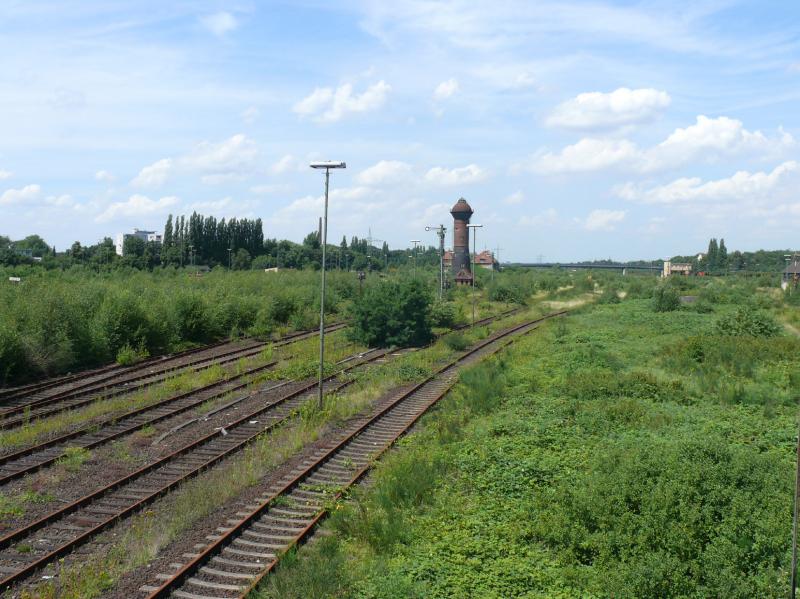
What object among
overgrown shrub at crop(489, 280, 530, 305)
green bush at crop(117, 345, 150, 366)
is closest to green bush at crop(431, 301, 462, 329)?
green bush at crop(117, 345, 150, 366)

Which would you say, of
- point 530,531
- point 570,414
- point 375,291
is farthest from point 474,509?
point 375,291

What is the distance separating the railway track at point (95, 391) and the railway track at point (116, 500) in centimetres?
350

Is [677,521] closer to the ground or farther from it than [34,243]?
closer to the ground

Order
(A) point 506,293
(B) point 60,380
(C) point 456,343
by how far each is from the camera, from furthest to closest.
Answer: (A) point 506,293
(C) point 456,343
(B) point 60,380

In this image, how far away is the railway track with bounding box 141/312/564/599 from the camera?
860 centimetres

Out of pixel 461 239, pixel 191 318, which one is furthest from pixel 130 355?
pixel 461 239

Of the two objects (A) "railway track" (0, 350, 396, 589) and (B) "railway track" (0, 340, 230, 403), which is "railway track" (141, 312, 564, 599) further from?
(B) "railway track" (0, 340, 230, 403)

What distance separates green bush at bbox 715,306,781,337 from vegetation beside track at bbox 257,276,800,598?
40.7ft

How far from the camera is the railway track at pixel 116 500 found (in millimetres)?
9351

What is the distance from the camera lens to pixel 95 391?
20625 mm

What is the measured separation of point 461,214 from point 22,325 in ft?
183

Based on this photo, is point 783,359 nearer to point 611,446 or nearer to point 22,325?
point 611,446

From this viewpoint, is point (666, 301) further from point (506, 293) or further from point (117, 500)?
point (117, 500)

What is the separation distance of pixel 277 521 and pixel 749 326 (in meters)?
27.2
